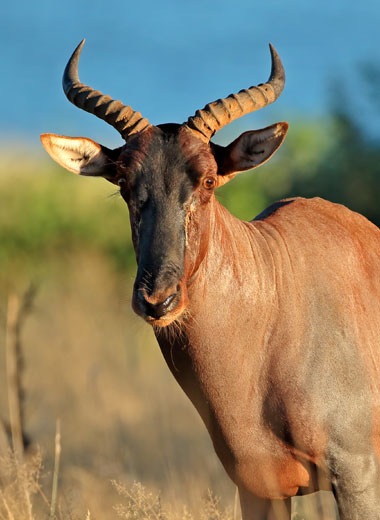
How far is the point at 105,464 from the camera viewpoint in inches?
458

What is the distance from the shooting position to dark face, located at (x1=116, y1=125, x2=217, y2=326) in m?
5.96

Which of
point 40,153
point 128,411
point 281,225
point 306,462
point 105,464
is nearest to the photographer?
point 306,462

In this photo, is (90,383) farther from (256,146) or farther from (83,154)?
(256,146)

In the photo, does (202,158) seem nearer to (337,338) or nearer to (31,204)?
(337,338)

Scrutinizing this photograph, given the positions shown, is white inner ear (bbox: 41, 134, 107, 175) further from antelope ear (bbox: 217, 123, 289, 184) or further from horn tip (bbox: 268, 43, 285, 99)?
horn tip (bbox: 268, 43, 285, 99)

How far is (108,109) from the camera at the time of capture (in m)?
6.86

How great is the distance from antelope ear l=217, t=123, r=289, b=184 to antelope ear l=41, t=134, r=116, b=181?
A: 90cm

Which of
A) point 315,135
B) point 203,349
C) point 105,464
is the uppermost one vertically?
point 315,135

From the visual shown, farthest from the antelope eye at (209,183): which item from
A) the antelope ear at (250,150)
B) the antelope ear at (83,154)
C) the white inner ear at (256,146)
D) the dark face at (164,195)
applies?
the antelope ear at (83,154)

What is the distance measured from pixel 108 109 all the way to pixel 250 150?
3.78 feet

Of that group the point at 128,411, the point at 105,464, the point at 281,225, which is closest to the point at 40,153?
the point at 128,411

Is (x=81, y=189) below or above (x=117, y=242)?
above

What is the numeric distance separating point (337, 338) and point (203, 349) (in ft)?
3.29

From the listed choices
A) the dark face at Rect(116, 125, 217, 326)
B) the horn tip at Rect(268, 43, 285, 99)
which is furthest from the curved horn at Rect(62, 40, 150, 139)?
the horn tip at Rect(268, 43, 285, 99)
